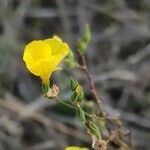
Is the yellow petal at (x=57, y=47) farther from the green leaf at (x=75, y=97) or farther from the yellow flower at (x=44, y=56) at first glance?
the green leaf at (x=75, y=97)

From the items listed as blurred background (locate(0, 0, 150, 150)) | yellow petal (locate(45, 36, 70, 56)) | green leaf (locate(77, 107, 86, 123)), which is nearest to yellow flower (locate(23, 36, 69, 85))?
yellow petal (locate(45, 36, 70, 56))

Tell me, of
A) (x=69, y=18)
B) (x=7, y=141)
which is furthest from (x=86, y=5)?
(x=7, y=141)

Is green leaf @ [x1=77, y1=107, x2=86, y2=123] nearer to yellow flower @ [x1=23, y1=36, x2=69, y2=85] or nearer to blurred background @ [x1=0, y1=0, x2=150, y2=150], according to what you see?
yellow flower @ [x1=23, y1=36, x2=69, y2=85]

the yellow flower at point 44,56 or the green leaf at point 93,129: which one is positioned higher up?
the yellow flower at point 44,56

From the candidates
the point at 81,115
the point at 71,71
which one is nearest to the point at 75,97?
the point at 81,115

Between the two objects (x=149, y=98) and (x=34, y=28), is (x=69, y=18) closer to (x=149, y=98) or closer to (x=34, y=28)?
(x=34, y=28)

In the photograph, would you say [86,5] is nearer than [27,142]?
No

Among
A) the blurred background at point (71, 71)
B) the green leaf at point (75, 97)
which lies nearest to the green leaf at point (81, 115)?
the green leaf at point (75, 97)
